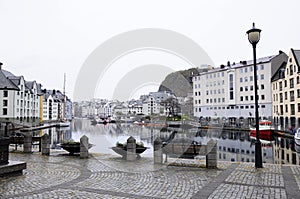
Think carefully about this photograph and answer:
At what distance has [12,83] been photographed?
56.8 metres

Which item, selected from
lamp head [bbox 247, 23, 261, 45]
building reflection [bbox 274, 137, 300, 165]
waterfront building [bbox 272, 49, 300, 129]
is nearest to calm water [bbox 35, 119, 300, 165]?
building reflection [bbox 274, 137, 300, 165]

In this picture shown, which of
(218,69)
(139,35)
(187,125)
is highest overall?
(218,69)

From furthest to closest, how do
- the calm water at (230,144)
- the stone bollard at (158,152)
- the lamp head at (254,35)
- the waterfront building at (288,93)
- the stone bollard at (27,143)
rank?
the waterfront building at (288,93) < the calm water at (230,144) < the stone bollard at (27,143) < the stone bollard at (158,152) < the lamp head at (254,35)

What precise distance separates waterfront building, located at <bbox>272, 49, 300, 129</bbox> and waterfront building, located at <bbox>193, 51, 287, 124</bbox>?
279cm

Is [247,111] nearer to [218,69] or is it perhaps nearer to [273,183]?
[218,69]

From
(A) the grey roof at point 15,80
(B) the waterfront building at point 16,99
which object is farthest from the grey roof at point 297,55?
(A) the grey roof at point 15,80

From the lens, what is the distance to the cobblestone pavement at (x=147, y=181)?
23.0ft

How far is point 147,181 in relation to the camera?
333 inches

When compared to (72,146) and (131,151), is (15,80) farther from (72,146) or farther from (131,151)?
(131,151)

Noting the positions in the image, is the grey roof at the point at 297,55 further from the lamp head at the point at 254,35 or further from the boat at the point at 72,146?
the boat at the point at 72,146

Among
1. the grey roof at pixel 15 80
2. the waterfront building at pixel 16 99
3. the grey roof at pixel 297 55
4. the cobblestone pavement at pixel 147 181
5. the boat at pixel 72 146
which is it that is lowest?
the cobblestone pavement at pixel 147 181

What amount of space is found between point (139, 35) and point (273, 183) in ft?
41.6

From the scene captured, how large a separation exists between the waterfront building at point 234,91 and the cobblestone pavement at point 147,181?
1971 inches

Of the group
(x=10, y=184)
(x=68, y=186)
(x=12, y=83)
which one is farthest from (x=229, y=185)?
(x=12, y=83)
